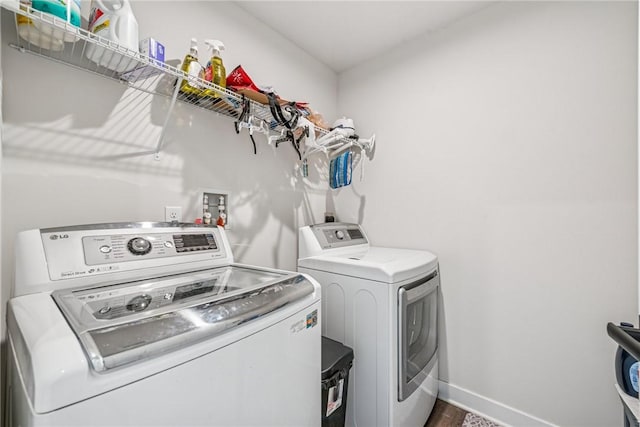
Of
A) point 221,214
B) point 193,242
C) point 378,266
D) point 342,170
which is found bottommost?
point 378,266

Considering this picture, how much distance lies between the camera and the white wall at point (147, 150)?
3.31 feet

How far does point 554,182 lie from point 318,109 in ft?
5.58

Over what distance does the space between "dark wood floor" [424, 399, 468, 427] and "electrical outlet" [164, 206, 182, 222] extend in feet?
6.12

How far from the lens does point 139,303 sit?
31.5 inches

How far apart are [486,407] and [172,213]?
85.3 inches

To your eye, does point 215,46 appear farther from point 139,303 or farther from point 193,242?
point 139,303

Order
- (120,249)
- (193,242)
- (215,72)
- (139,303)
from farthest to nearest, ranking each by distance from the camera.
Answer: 1. (215,72)
2. (193,242)
3. (120,249)
4. (139,303)

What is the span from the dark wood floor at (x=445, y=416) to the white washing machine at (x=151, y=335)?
3.46 feet

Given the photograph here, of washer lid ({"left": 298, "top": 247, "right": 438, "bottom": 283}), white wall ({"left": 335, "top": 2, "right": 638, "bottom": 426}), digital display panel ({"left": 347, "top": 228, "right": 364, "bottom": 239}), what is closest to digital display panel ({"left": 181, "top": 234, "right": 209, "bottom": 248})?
washer lid ({"left": 298, "top": 247, "right": 438, "bottom": 283})

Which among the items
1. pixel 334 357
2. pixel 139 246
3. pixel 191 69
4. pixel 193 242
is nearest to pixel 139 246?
pixel 139 246

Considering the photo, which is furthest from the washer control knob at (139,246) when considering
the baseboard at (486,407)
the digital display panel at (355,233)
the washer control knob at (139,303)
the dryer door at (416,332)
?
the baseboard at (486,407)

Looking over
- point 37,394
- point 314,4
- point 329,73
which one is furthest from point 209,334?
point 329,73

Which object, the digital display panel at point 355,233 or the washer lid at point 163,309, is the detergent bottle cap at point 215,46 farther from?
the digital display panel at point 355,233

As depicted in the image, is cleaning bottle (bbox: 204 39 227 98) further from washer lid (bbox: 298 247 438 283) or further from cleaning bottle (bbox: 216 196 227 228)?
washer lid (bbox: 298 247 438 283)
